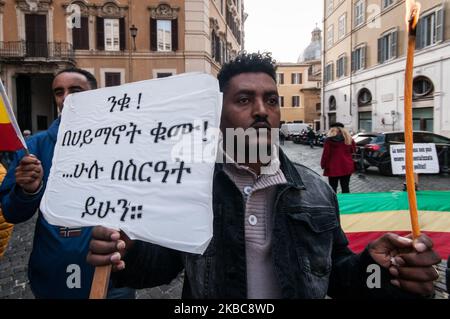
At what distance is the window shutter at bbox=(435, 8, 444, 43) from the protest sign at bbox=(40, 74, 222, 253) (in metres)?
20.3

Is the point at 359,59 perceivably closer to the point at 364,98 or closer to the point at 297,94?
the point at 364,98

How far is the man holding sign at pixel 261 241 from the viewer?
1.32m

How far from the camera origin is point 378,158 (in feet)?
39.6

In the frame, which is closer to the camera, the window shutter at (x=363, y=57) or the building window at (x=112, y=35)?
the building window at (x=112, y=35)

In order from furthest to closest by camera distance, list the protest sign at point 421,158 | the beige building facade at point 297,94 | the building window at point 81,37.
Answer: the beige building facade at point 297,94, the building window at point 81,37, the protest sign at point 421,158

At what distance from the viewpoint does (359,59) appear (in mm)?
26500

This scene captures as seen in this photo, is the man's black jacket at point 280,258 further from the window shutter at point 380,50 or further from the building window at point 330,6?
the building window at point 330,6

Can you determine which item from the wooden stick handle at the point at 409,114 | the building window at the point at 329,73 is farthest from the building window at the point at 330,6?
the wooden stick handle at the point at 409,114

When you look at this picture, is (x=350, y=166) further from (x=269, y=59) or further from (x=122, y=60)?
(x=122, y=60)

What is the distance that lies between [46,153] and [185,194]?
1.20m

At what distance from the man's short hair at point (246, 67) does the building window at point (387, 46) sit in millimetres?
23288

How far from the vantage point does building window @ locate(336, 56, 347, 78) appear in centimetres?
2901
